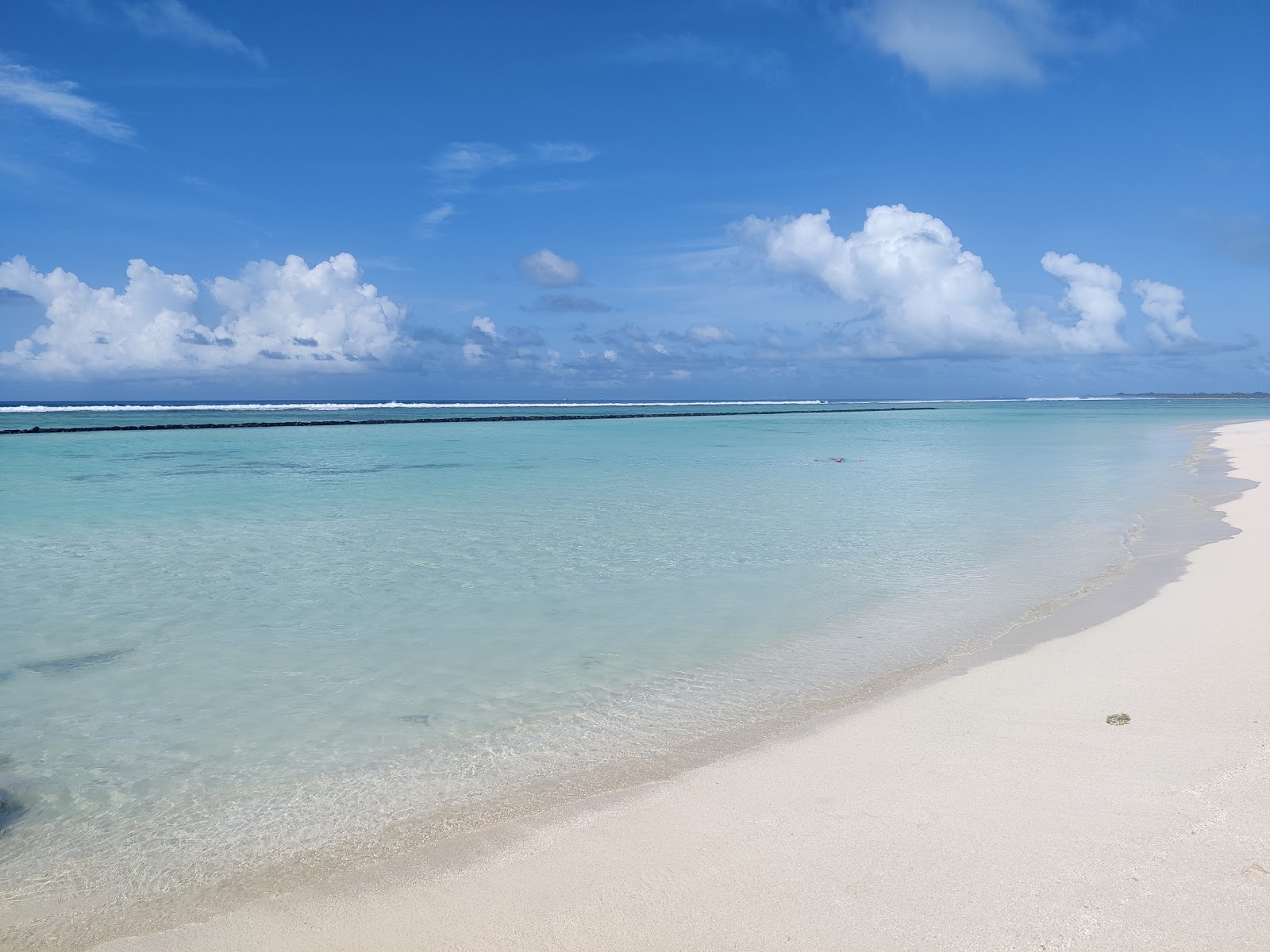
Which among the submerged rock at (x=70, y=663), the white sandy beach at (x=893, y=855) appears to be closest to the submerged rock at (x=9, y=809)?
the white sandy beach at (x=893, y=855)

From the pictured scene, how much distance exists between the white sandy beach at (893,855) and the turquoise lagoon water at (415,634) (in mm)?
521

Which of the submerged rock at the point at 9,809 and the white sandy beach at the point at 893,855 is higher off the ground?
the white sandy beach at the point at 893,855

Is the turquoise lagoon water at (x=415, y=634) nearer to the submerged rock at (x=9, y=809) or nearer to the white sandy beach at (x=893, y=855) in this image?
the submerged rock at (x=9, y=809)

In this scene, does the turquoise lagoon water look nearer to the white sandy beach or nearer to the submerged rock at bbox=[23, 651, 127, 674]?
the submerged rock at bbox=[23, 651, 127, 674]

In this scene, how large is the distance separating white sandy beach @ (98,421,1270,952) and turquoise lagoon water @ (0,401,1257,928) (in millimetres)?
521

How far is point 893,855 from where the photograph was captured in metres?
3.31

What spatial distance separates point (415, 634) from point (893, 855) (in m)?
4.39

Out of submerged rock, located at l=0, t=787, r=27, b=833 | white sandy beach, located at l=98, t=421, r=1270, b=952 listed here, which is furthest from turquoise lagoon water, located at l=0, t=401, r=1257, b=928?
white sandy beach, located at l=98, t=421, r=1270, b=952

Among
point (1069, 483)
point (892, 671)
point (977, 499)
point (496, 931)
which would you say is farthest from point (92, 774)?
point (1069, 483)

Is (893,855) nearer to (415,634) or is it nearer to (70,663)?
(415,634)

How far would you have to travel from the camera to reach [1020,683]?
529 cm

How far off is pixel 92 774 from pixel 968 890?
4142mm

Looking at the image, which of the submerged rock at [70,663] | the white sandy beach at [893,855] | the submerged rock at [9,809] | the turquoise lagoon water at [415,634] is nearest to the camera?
the white sandy beach at [893,855]

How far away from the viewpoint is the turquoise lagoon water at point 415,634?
Answer: 397 centimetres
